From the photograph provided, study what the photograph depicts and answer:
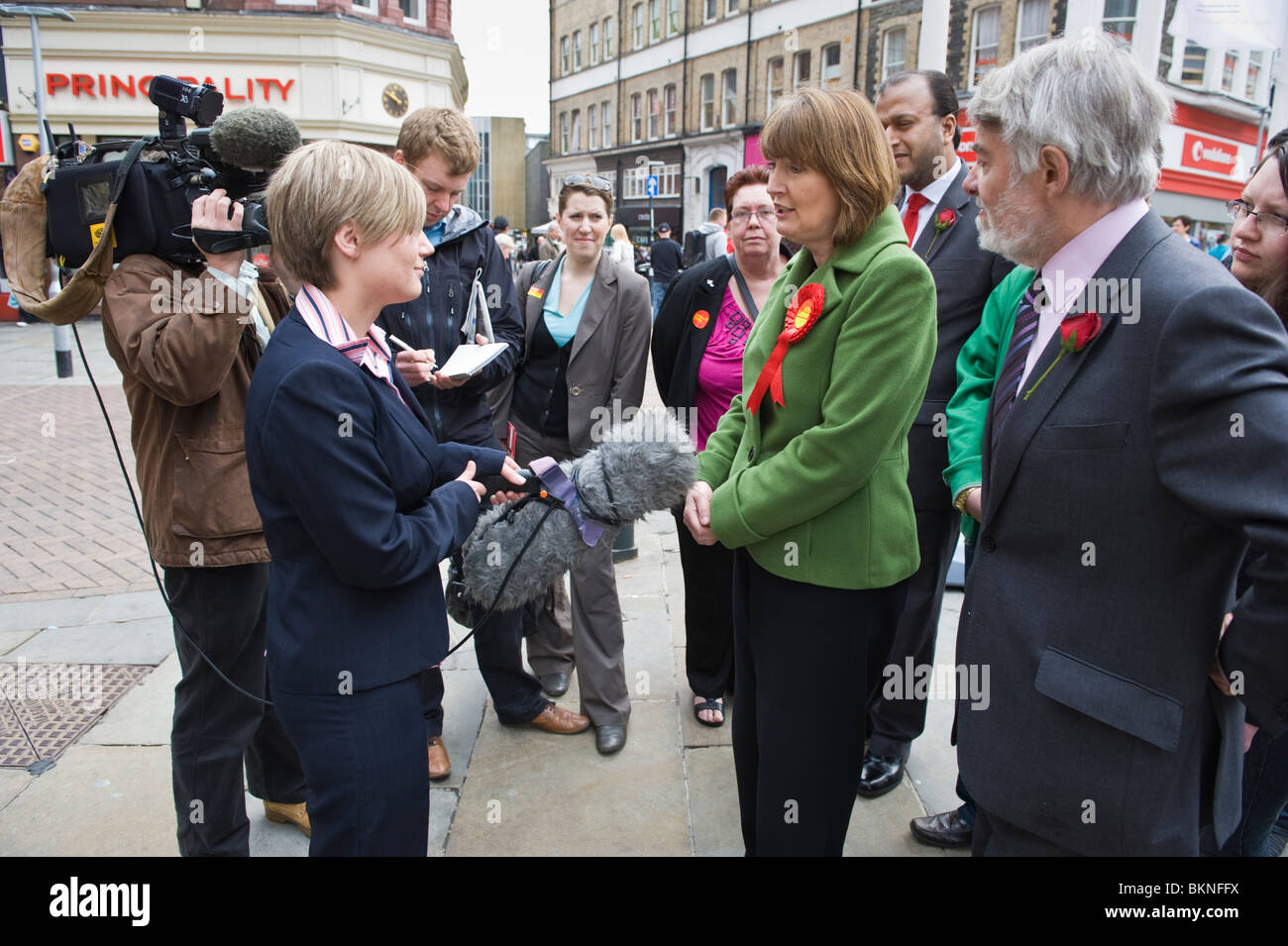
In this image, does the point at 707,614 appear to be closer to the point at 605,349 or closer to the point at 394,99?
the point at 605,349

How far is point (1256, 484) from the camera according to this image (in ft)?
4.35

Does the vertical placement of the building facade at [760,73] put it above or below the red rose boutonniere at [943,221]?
above

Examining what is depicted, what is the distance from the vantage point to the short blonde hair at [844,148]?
207 cm

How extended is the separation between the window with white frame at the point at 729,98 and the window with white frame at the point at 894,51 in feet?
26.1

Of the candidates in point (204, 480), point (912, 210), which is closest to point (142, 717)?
point (204, 480)

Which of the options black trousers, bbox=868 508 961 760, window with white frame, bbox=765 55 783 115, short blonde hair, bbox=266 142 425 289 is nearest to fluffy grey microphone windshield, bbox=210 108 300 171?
short blonde hair, bbox=266 142 425 289

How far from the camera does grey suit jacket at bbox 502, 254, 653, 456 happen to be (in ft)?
12.2

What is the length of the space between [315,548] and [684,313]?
218 centimetres

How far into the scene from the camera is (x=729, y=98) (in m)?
33.7

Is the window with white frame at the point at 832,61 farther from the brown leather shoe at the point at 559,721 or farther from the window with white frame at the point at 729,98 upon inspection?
the brown leather shoe at the point at 559,721

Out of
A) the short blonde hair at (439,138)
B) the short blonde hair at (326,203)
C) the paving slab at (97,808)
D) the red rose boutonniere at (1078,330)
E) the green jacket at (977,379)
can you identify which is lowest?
the paving slab at (97,808)

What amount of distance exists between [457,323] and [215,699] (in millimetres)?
1597

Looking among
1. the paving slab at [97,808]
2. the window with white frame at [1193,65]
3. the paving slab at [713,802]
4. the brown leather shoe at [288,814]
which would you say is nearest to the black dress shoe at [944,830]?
the paving slab at [713,802]
